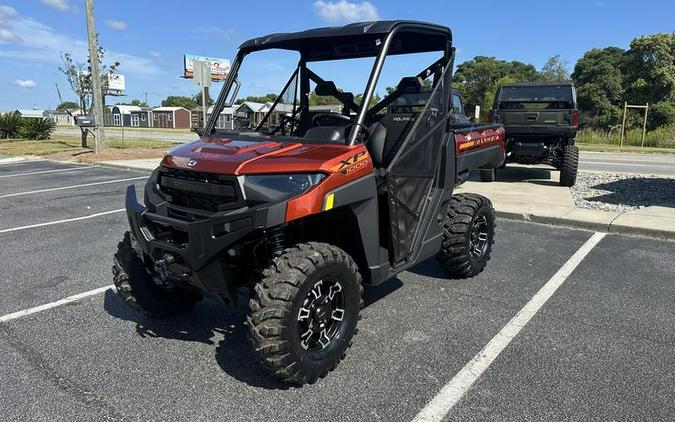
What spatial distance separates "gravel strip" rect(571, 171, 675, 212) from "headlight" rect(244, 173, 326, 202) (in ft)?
23.0

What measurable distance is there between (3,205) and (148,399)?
786cm

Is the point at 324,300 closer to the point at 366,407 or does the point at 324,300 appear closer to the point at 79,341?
the point at 366,407

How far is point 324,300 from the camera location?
3150 mm

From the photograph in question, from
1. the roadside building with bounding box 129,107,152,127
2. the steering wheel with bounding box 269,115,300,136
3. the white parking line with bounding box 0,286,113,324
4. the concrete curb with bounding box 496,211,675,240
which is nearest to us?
the white parking line with bounding box 0,286,113,324

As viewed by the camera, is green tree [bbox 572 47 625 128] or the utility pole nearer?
the utility pole

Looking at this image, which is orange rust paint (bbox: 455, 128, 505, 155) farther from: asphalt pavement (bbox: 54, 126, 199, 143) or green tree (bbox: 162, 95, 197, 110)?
green tree (bbox: 162, 95, 197, 110)

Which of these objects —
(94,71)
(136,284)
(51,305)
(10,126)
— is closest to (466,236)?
(136,284)

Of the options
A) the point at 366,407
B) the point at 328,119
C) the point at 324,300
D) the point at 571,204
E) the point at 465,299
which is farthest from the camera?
the point at 571,204

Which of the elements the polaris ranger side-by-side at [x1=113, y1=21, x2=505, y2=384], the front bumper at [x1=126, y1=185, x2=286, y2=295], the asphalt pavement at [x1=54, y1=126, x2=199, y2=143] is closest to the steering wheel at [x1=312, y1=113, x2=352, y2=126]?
the polaris ranger side-by-side at [x1=113, y1=21, x2=505, y2=384]

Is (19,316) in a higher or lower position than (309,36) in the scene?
lower

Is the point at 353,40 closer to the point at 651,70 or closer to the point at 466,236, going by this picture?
the point at 466,236

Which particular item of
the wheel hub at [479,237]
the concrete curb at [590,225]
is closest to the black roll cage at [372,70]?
the wheel hub at [479,237]

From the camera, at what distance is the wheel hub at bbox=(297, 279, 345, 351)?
3.04m

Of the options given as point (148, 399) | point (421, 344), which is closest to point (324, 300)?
point (421, 344)
